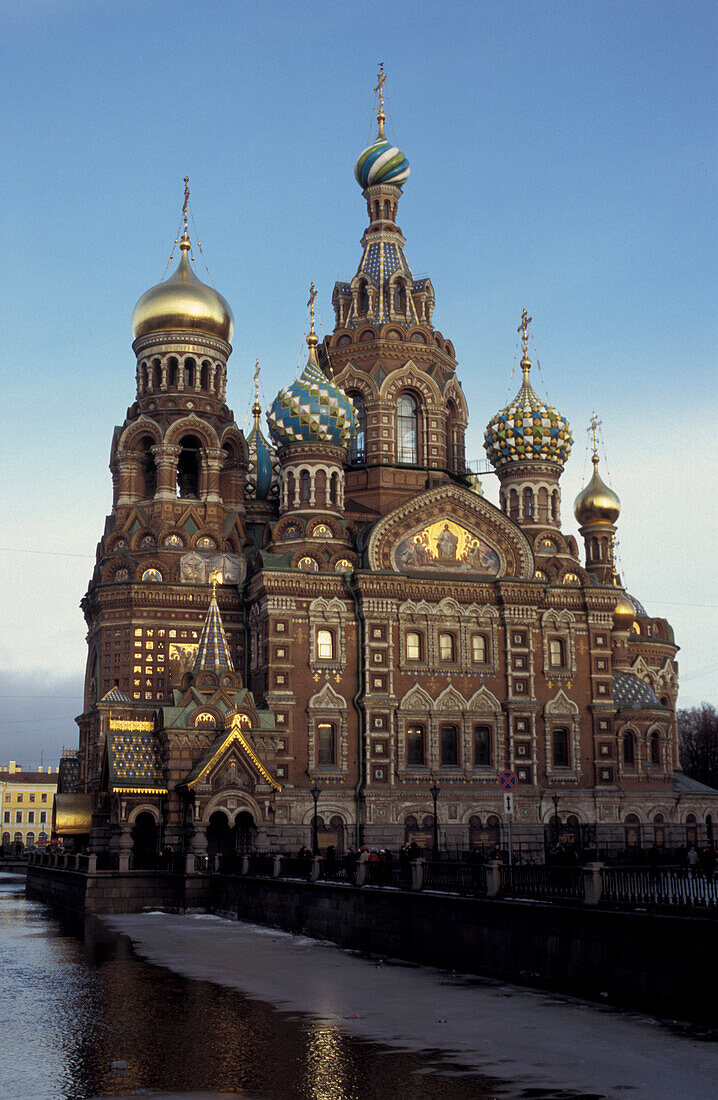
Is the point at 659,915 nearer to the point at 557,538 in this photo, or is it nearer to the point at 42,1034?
the point at 42,1034

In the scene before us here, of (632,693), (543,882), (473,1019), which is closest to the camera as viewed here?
(473,1019)

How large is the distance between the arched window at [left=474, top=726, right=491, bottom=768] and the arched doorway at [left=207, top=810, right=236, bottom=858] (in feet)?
31.4

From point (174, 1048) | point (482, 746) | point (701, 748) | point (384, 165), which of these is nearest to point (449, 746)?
point (482, 746)

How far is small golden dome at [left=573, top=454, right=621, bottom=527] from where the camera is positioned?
55.5m

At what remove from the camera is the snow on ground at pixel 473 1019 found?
43.3 ft

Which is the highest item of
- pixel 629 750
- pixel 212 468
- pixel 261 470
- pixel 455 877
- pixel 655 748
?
pixel 261 470

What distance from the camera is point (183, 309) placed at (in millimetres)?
49438

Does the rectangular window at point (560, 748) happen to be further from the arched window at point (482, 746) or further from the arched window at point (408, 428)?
the arched window at point (408, 428)

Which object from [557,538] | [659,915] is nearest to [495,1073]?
[659,915]

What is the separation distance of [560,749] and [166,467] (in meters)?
18.3

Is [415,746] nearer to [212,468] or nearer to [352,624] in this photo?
[352,624]

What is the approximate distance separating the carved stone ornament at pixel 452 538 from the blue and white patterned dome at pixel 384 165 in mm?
16034

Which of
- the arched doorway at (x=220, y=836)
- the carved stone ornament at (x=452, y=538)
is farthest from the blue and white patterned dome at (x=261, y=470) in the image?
the arched doorway at (x=220, y=836)

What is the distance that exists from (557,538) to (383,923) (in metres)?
26.5
